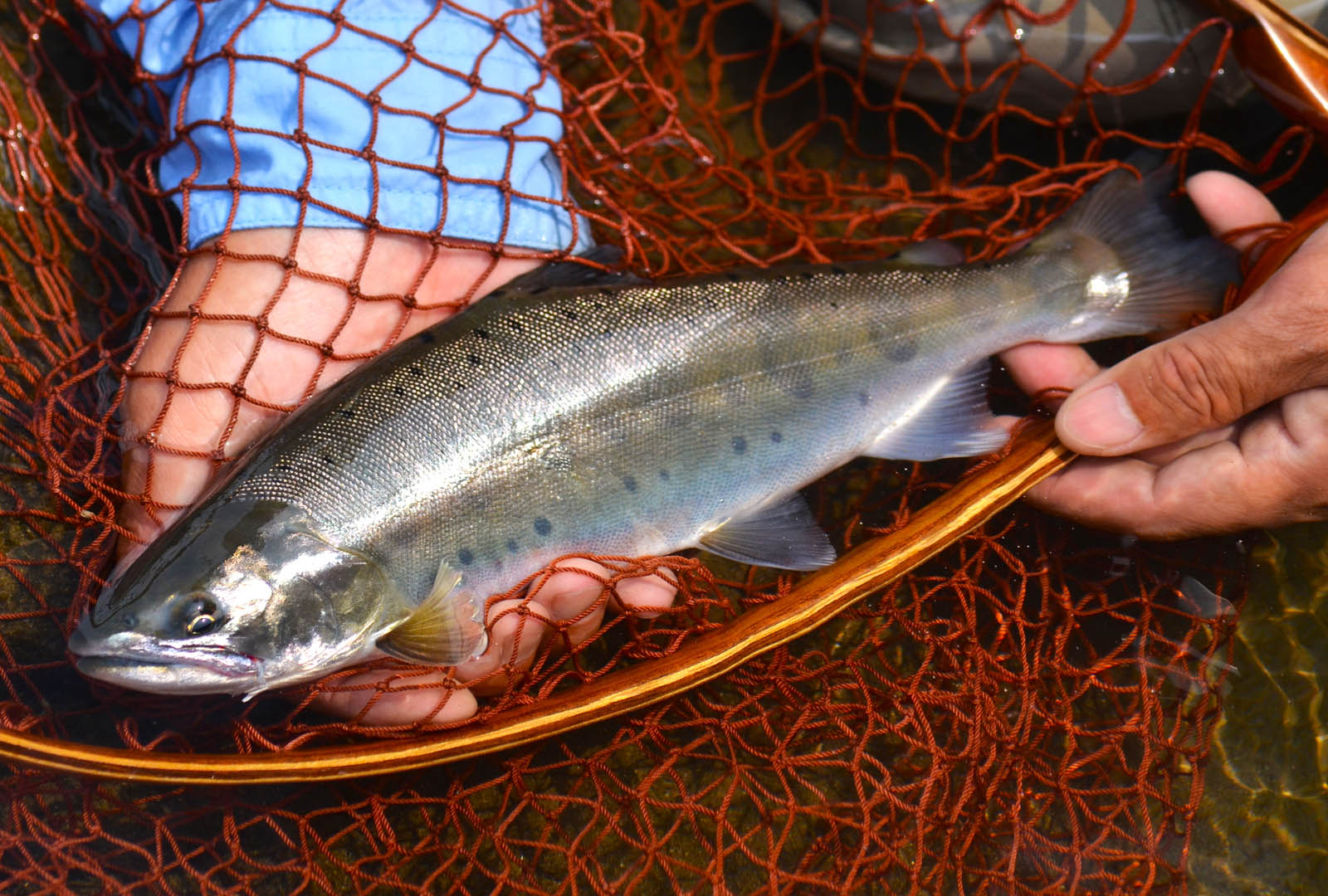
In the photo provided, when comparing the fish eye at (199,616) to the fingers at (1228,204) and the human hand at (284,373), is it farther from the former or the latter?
the fingers at (1228,204)

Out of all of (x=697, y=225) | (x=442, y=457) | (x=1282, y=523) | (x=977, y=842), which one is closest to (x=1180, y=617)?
(x=1282, y=523)

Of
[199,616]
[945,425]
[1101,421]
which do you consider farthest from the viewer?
[945,425]

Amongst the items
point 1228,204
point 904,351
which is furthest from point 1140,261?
point 904,351

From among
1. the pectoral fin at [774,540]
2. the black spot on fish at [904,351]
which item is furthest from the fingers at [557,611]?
the black spot on fish at [904,351]

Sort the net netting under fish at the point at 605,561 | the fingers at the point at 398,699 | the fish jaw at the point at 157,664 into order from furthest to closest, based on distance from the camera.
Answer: the net netting under fish at the point at 605,561, the fingers at the point at 398,699, the fish jaw at the point at 157,664

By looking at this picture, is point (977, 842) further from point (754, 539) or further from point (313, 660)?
point (313, 660)

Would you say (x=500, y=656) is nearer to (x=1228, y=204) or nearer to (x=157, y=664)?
(x=157, y=664)
